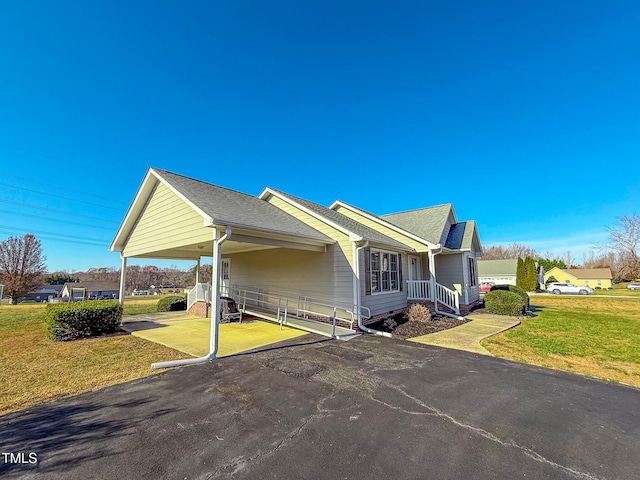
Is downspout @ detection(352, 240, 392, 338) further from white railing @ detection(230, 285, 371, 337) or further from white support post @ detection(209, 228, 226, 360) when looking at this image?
white support post @ detection(209, 228, 226, 360)

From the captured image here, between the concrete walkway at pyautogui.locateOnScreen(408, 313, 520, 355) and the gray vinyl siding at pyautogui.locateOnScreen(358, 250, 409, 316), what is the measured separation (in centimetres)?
225

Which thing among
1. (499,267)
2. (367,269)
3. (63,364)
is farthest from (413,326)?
(499,267)

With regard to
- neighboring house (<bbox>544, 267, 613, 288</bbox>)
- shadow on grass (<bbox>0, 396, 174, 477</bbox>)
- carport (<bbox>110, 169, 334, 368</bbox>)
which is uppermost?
carport (<bbox>110, 169, 334, 368</bbox>)

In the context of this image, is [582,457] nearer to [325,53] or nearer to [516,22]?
[516,22]

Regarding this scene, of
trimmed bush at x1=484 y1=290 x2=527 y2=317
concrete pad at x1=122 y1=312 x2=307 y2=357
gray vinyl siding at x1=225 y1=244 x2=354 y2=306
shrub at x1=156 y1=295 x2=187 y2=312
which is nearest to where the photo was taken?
concrete pad at x1=122 y1=312 x2=307 y2=357

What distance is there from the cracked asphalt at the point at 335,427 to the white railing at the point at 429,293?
7.59 meters

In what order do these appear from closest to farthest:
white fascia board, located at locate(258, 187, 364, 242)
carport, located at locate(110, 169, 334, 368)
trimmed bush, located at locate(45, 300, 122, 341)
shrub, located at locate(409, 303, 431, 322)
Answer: carport, located at locate(110, 169, 334, 368)
trimmed bush, located at locate(45, 300, 122, 341)
white fascia board, located at locate(258, 187, 364, 242)
shrub, located at locate(409, 303, 431, 322)

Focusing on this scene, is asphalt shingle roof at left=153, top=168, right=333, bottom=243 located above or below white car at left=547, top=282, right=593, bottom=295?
above

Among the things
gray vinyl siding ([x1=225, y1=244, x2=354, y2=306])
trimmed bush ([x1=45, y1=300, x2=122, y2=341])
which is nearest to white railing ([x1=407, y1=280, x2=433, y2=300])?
gray vinyl siding ([x1=225, y1=244, x2=354, y2=306])

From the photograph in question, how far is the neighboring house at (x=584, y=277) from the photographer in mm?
51625

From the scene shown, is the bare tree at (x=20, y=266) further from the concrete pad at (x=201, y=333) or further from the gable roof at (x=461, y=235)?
the gable roof at (x=461, y=235)

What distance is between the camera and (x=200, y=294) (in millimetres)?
12562

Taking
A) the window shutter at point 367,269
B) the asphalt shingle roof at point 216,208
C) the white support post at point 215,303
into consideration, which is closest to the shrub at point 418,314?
the window shutter at point 367,269

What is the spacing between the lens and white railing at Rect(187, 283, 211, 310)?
480 inches
